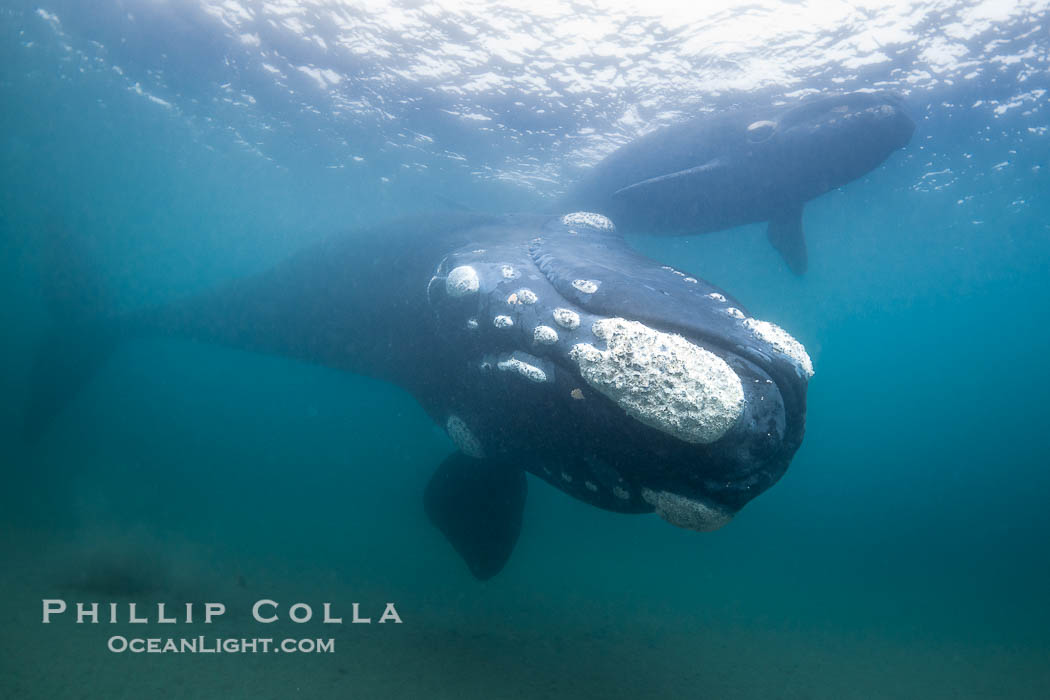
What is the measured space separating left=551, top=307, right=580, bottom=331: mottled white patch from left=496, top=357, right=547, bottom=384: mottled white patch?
45cm

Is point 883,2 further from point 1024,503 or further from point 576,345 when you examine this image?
point 1024,503

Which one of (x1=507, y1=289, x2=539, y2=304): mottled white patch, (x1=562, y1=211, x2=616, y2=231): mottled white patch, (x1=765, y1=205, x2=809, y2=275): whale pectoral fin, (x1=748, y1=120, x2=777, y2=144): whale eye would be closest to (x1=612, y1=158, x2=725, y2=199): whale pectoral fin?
(x1=748, y1=120, x2=777, y2=144): whale eye

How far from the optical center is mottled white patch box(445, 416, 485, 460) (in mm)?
5504

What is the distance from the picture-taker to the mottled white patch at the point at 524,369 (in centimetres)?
419

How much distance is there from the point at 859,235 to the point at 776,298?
43.0 meters

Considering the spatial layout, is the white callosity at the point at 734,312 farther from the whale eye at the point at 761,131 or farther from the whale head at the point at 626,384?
the whale eye at the point at 761,131

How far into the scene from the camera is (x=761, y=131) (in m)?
8.51

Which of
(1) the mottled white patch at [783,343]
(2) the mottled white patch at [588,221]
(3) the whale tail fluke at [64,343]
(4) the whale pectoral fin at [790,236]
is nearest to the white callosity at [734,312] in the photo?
(1) the mottled white patch at [783,343]

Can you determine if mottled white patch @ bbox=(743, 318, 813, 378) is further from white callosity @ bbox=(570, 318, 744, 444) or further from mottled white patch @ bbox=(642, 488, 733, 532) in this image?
mottled white patch @ bbox=(642, 488, 733, 532)

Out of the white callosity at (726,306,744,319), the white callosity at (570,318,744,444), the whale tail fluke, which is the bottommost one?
the white callosity at (570,318,744,444)

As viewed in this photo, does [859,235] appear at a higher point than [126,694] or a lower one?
higher

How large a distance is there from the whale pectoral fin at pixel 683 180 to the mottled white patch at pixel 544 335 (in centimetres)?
580

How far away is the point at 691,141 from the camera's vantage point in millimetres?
9750

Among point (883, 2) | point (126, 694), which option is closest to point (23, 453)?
point (126, 694)
